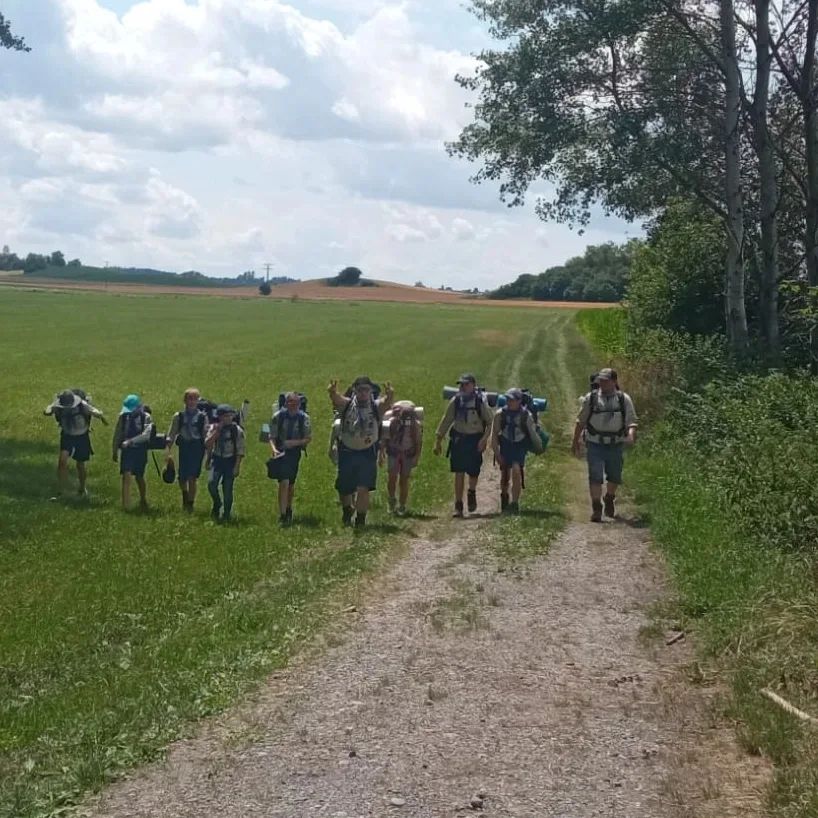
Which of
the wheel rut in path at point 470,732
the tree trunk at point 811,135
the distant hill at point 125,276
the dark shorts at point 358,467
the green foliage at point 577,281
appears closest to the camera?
the wheel rut in path at point 470,732

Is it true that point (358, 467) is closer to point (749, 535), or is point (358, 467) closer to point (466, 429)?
point (466, 429)

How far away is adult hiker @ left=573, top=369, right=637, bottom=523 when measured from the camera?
47.6ft

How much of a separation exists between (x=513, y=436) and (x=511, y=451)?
21 centimetres

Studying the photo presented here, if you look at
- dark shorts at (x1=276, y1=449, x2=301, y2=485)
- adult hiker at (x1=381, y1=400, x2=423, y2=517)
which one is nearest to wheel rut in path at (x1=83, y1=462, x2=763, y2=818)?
dark shorts at (x1=276, y1=449, x2=301, y2=485)

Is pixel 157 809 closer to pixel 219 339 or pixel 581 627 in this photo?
pixel 581 627

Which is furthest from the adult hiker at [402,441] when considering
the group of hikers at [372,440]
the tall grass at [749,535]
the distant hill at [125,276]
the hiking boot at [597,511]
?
the distant hill at [125,276]

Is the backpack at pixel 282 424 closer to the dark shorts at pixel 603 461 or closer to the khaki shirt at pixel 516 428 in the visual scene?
the khaki shirt at pixel 516 428

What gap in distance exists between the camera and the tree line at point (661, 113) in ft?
75.6

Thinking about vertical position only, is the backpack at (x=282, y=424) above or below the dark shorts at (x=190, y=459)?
above

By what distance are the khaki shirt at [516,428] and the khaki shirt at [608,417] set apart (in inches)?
26.5

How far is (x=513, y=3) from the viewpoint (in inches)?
942

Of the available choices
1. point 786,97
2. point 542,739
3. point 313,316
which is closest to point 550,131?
point 786,97

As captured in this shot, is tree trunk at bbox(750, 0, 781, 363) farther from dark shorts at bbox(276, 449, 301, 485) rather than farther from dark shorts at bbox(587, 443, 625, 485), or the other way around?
dark shorts at bbox(276, 449, 301, 485)

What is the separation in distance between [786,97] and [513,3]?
710 cm
